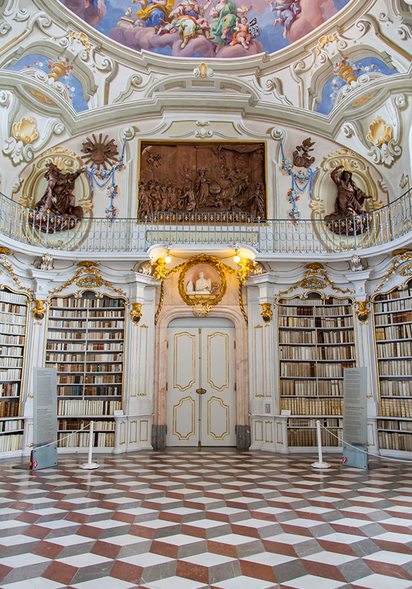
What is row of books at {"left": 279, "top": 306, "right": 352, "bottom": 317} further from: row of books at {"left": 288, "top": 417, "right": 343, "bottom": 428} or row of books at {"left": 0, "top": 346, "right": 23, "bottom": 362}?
row of books at {"left": 0, "top": 346, "right": 23, "bottom": 362}

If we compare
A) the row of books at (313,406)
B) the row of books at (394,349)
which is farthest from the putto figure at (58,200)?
the row of books at (394,349)

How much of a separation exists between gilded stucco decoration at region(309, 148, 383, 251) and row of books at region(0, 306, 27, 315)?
6.12 metres

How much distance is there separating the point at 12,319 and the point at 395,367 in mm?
7088

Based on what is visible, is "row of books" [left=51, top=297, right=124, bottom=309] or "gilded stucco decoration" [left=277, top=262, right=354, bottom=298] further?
"gilded stucco decoration" [left=277, top=262, right=354, bottom=298]

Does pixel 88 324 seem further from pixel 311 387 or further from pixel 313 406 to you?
pixel 313 406

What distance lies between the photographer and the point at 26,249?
342 inches

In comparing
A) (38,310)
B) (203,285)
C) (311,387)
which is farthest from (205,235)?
(311,387)

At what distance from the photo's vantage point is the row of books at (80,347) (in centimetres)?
911

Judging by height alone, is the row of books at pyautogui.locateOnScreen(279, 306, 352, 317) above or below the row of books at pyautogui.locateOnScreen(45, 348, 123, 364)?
above

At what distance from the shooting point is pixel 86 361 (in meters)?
9.13

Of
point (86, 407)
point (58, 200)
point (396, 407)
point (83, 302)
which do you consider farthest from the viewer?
point (58, 200)

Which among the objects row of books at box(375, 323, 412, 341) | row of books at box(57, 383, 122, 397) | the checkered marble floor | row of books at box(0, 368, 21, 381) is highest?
row of books at box(375, 323, 412, 341)

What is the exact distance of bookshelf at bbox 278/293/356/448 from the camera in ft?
29.6

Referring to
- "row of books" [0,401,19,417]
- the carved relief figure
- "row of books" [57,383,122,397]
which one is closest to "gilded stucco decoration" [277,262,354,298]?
the carved relief figure
